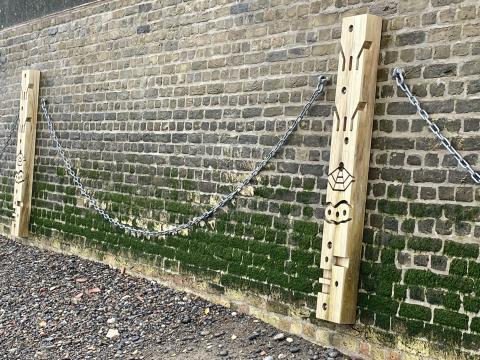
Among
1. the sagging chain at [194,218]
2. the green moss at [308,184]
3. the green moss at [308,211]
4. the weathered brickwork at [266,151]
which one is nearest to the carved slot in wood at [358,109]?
the weathered brickwork at [266,151]

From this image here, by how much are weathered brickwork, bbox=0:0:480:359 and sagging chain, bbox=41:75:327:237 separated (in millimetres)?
75

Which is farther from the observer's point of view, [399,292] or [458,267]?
[399,292]

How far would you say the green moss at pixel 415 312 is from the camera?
4965 mm

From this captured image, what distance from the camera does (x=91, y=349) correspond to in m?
6.49

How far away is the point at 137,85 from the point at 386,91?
375 cm

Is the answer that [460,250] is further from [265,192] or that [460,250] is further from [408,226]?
[265,192]

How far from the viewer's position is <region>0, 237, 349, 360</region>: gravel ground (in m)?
5.96

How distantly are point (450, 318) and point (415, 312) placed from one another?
0.95ft

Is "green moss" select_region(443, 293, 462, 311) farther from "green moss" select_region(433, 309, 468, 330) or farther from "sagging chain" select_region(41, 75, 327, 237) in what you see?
"sagging chain" select_region(41, 75, 327, 237)

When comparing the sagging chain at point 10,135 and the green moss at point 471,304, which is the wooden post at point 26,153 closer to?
the sagging chain at point 10,135

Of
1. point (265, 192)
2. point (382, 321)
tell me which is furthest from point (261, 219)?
point (382, 321)

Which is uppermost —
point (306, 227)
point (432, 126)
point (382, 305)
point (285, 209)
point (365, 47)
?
point (365, 47)

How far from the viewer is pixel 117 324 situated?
6.88 metres

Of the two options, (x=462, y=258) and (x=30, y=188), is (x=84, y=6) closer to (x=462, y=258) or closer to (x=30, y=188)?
(x=30, y=188)
